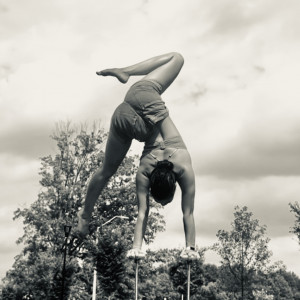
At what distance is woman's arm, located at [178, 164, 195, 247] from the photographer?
654 cm

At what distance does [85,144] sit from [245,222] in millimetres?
12402

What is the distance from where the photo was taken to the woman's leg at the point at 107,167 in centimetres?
704

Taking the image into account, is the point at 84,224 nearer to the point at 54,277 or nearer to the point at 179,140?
the point at 179,140

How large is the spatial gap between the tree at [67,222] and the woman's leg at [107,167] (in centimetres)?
1804

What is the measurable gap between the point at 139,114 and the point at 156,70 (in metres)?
0.78

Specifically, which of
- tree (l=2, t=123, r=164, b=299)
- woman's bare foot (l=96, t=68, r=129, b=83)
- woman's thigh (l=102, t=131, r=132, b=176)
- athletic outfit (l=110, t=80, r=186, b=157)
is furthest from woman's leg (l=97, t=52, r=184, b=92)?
tree (l=2, t=123, r=164, b=299)

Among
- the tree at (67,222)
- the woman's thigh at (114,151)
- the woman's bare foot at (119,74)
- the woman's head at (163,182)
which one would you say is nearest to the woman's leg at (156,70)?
the woman's bare foot at (119,74)

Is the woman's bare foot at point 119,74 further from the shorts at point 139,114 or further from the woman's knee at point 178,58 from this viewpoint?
the woman's knee at point 178,58

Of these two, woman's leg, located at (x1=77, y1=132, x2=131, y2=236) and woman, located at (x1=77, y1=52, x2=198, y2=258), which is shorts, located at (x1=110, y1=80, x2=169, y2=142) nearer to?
woman, located at (x1=77, y1=52, x2=198, y2=258)

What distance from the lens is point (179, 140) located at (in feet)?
22.1

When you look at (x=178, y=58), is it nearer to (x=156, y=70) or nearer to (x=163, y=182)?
(x=156, y=70)

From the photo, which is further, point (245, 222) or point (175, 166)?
point (245, 222)

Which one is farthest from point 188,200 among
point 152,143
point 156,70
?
point 156,70

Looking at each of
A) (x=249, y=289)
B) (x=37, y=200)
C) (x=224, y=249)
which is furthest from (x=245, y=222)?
(x=37, y=200)
